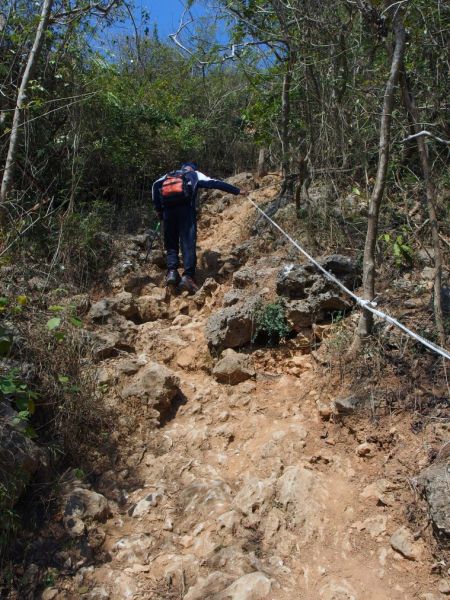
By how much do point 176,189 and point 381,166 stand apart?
2804mm

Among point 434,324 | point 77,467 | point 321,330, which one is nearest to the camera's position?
point 77,467

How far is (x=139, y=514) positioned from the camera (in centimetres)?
315


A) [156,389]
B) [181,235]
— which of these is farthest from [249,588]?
[181,235]

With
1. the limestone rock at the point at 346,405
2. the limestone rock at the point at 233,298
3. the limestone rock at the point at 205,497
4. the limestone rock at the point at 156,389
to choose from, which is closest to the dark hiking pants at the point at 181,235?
the limestone rock at the point at 233,298

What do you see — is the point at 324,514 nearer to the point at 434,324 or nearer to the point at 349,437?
the point at 349,437

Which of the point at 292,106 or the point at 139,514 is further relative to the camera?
the point at 292,106

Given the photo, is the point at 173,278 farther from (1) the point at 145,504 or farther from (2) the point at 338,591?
(2) the point at 338,591

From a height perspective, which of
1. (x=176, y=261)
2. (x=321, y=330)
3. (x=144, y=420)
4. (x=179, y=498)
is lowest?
(x=179, y=498)

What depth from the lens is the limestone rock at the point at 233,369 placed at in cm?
418

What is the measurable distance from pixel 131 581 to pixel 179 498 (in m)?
0.58

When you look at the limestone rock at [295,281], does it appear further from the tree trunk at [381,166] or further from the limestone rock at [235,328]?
the tree trunk at [381,166]

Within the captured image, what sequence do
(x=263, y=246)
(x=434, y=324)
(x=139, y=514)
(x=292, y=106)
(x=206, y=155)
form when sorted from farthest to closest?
1. (x=206, y=155)
2. (x=292, y=106)
3. (x=263, y=246)
4. (x=434, y=324)
5. (x=139, y=514)

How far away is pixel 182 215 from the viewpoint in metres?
6.02

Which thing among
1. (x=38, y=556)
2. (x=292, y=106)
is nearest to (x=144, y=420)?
(x=38, y=556)
